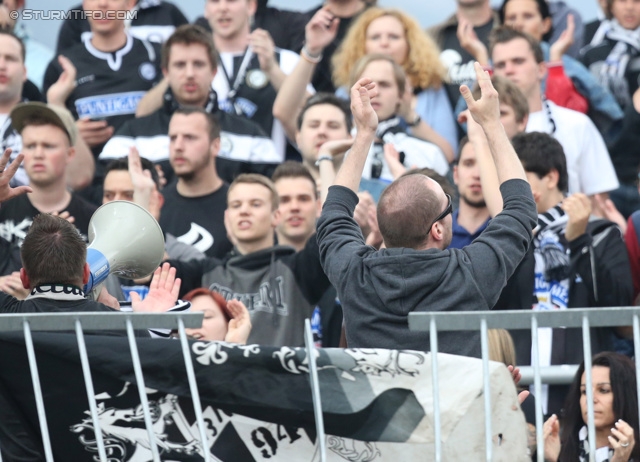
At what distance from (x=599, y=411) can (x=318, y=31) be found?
3900mm

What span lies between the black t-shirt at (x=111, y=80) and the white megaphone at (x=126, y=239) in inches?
151

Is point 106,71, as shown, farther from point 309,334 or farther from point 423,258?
point 309,334

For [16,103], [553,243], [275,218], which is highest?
[16,103]

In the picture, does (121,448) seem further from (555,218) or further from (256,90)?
(256,90)

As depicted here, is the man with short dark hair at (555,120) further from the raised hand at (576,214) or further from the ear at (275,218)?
the ear at (275,218)

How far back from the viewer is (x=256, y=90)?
9766 millimetres

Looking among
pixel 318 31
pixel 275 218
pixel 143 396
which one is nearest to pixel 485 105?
pixel 143 396

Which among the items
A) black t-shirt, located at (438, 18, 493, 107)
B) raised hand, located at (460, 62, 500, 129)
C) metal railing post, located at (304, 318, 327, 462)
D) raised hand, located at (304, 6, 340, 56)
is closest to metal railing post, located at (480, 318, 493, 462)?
metal railing post, located at (304, 318, 327, 462)

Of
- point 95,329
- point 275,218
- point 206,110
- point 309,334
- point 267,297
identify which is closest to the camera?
point 309,334

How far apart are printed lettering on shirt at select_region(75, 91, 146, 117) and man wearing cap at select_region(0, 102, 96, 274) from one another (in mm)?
1085

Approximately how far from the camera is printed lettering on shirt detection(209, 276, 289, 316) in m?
7.45

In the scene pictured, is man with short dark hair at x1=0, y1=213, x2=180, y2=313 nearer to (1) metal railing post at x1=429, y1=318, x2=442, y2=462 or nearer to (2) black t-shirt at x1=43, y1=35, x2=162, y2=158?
(1) metal railing post at x1=429, y1=318, x2=442, y2=462

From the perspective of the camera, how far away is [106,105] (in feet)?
32.0

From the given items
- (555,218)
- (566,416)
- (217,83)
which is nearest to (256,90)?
(217,83)
